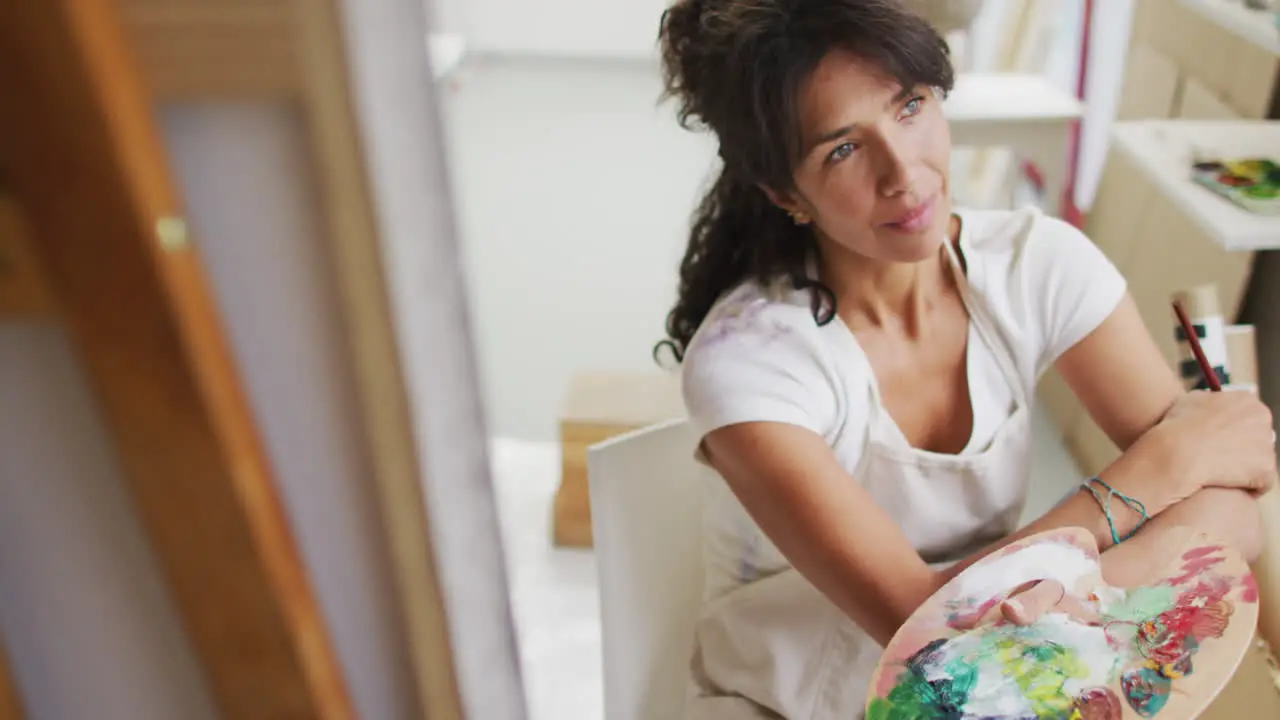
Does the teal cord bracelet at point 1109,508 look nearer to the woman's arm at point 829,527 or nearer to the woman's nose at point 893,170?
the woman's arm at point 829,527

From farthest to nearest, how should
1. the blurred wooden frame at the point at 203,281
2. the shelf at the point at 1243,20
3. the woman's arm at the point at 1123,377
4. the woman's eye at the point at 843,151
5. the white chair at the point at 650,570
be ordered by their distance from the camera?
the shelf at the point at 1243,20 < the white chair at the point at 650,570 < the woman's arm at the point at 1123,377 < the woman's eye at the point at 843,151 < the blurred wooden frame at the point at 203,281

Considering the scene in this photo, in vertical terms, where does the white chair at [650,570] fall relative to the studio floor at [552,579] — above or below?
above

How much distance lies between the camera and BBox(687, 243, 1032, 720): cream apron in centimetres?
82

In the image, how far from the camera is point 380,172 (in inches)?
16.8

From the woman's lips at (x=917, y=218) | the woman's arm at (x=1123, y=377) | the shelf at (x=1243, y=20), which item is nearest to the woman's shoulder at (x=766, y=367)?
the woman's lips at (x=917, y=218)

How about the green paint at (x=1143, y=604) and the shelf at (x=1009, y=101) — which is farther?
the shelf at (x=1009, y=101)

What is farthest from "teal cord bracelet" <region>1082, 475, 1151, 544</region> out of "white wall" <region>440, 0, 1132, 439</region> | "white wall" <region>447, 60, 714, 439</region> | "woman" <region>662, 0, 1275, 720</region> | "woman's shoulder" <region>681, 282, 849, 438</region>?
"white wall" <region>447, 60, 714, 439</region>

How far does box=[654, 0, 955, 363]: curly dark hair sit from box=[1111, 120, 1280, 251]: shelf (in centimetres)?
46

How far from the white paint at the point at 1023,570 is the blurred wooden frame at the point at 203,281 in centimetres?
36

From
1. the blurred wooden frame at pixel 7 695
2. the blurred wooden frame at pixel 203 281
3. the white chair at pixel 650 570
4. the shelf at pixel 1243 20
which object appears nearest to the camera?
Answer: the blurred wooden frame at pixel 203 281

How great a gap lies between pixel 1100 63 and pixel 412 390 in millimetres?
1464

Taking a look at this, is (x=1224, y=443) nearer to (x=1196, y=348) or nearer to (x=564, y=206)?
(x=1196, y=348)

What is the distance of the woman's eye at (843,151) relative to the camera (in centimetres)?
74

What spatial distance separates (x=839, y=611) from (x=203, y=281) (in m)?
0.62
